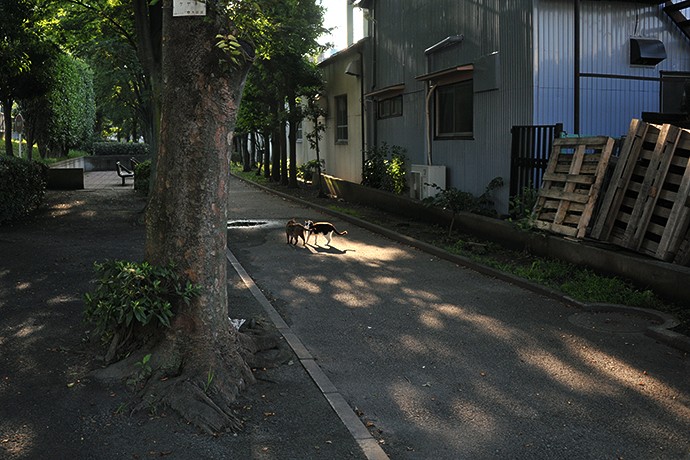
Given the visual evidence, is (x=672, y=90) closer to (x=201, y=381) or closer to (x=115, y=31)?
(x=201, y=381)

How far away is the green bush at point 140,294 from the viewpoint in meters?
5.37

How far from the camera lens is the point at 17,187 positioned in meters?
15.2

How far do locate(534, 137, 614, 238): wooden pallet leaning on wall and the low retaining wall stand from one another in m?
0.27

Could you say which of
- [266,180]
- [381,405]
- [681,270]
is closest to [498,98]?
[681,270]

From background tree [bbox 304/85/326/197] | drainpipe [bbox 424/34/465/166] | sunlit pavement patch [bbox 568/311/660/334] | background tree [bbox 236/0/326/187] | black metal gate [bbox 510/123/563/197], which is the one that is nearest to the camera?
sunlit pavement patch [bbox 568/311/660/334]

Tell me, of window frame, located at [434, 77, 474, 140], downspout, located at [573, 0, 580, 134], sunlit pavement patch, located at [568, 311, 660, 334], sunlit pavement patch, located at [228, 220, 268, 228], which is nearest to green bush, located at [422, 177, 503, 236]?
window frame, located at [434, 77, 474, 140]

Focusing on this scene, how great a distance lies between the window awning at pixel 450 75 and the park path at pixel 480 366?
504 cm

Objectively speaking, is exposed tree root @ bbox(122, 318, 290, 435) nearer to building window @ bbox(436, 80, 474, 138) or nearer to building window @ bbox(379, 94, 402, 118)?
building window @ bbox(436, 80, 474, 138)

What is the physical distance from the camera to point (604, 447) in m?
4.64

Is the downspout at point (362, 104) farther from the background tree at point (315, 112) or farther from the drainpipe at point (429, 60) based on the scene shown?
the drainpipe at point (429, 60)

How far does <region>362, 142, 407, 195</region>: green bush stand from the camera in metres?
18.3

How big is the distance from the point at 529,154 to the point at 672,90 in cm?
323

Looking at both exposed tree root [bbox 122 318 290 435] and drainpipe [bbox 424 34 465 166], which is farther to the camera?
drainpipe [bbox 424 34 465 166]

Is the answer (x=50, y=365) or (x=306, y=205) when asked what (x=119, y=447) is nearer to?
(x=50, y=365)
